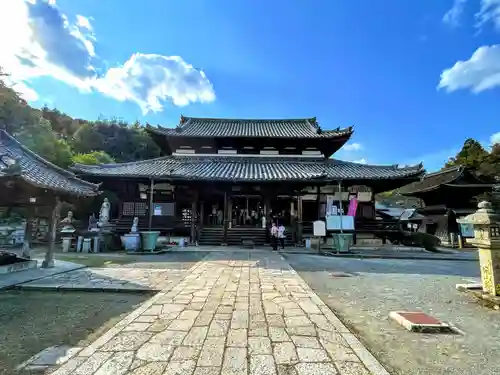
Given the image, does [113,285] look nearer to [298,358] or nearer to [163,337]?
[163,337]

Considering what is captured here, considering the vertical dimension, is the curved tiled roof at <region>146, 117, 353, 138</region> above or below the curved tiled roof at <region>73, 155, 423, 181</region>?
above

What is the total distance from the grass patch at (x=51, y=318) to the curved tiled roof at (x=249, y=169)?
1212 cm

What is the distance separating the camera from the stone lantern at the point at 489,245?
5773mm

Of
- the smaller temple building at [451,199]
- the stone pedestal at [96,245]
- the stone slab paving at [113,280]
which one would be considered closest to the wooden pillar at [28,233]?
the stone slab paving at [113,280]

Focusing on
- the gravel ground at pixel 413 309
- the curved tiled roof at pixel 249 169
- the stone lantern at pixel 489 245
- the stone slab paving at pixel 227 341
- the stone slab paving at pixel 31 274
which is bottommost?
the gravel ground at pixel 413 309

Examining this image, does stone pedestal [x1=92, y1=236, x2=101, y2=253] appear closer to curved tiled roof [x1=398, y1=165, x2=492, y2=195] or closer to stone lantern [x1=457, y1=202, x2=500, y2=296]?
stone lantern [x1=457, y1=202, x2=500, y2=296]

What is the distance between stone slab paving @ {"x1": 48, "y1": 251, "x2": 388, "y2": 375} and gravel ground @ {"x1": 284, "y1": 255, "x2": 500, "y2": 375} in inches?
16.4

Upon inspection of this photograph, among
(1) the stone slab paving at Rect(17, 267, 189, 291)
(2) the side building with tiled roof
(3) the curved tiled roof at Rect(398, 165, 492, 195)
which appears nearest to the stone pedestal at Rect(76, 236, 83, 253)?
(2) the side building with tiled roof

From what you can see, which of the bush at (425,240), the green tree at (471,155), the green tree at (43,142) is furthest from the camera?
the green tree at (471,155)

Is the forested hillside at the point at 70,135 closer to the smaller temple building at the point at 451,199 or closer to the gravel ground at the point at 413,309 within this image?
the gravel ground at the point at 413,309

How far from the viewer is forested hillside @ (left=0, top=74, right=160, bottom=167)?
2386cm

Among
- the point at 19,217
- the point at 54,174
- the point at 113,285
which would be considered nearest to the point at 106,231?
the point at 54,174

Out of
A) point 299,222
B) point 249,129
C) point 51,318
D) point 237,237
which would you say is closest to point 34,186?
point 51,318

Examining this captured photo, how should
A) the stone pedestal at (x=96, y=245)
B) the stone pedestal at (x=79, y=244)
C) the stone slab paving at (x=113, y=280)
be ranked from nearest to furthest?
the stone slab paving at (x=113, y=280) < the stone pedestal at (x=79, y=244) < the stone pedestal at (x=96, y=245)
